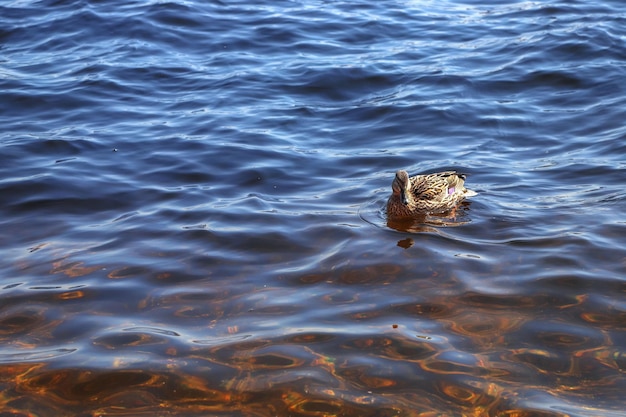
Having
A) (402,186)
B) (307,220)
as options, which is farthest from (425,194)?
(307,220)

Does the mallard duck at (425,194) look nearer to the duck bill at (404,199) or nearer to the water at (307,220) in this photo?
the duck bill at (404,199)

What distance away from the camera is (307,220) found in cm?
888

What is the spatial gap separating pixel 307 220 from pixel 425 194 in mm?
1395

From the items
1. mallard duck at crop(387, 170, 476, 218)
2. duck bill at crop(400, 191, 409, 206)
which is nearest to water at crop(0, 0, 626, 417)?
mallard duck at crop(387, 170, 476, 218)

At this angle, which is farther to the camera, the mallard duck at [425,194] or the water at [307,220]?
the mallard duck at [425,194]

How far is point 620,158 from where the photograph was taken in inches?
412

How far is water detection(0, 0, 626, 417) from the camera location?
19.0 ft

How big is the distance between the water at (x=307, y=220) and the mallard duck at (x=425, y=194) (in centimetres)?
21

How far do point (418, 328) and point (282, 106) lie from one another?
279 inches

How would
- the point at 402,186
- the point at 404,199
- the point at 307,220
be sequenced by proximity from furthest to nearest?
the point at 402,186 → the point at 404,199 → the point at 307,220

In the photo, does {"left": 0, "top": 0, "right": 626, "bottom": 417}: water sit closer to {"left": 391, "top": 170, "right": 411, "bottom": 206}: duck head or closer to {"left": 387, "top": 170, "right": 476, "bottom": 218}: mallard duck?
{"left": 387, "top": 170, "right": 476, "bottom": 218}: mallard duck

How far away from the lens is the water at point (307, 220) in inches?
228

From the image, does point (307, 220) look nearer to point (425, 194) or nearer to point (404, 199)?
point (404, 199)

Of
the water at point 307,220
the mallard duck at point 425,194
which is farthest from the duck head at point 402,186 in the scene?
the water at point 307,220
